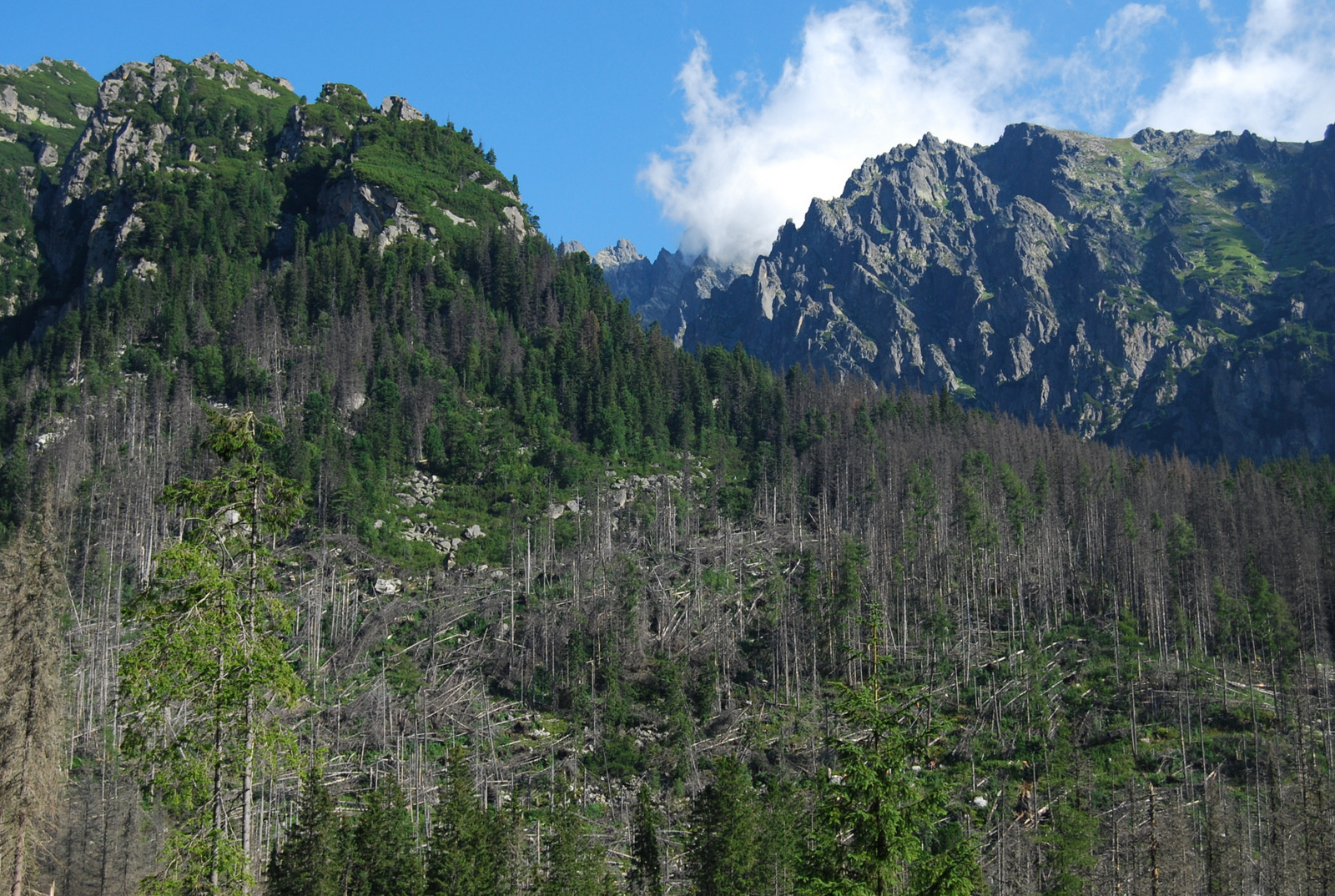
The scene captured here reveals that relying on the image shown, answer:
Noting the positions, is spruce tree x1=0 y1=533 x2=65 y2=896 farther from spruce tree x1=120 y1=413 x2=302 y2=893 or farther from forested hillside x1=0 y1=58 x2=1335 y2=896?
spruce tree x1=120 y1=413 x2=302 y2=893

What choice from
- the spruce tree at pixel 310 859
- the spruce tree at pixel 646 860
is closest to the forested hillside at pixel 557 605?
the spruce tree at pixel 310 859

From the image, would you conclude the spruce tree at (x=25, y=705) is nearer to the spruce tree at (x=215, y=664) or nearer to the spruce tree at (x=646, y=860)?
the spruce tree at (x=215, y=664)

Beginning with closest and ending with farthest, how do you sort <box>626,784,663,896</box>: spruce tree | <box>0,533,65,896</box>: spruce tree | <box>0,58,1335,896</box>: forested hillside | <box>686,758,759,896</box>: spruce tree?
<box>0,58,1335,896</box>: forested hillside
<box>0,533,65,896</box>: spruce tree
<box>686,758,759,896</box>: spruce tree
<box>626,784,663,896</box>: spruce tree

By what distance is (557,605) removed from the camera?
102m

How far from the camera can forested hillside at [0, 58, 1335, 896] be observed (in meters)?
23.6

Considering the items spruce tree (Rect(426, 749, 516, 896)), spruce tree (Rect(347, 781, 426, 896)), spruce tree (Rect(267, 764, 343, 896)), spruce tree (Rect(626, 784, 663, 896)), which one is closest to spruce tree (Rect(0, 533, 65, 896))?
spruce tree (Rect(267, 764, 343, 896))

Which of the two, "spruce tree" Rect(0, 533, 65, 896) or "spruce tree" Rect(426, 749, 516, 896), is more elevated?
"spruce tree" Rect(0, 533, 65, 896)

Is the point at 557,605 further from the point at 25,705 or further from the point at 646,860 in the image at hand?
the point at 25,705

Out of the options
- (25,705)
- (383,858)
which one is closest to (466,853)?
(383,858)

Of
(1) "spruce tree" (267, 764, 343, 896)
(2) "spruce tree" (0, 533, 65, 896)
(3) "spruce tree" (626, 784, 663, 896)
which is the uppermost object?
(2) "spruce tree" (0, 533, 65, 896)

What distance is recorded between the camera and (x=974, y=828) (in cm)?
7031

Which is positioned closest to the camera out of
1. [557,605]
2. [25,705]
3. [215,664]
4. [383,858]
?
[215,664]

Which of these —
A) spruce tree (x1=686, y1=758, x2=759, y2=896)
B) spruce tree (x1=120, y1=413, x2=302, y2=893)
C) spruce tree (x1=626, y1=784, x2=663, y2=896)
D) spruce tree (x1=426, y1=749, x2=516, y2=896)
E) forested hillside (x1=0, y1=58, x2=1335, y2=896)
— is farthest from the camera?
spruce tree (x1=626, y1=784, x2=663, y2=896)

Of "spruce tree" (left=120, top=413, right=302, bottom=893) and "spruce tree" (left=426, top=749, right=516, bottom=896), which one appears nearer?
"spruce tree" (left=120, top=413, right=302, bottom=893)
